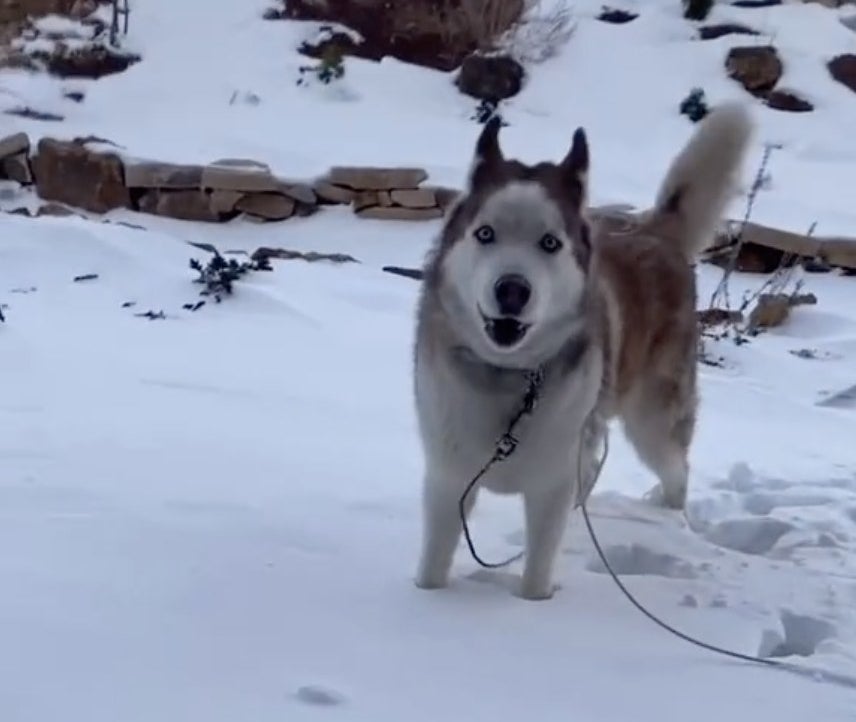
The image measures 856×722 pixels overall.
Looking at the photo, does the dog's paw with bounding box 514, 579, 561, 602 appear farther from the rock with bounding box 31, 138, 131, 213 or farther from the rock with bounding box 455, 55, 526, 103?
the rock with bounding box 455, 55, 526, 103

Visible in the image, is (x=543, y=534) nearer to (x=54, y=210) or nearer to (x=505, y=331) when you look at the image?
(x=505, y=331)

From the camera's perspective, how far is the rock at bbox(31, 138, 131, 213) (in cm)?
925

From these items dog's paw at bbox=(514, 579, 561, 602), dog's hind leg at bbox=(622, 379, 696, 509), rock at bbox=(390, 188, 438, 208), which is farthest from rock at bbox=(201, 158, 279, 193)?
dog's paw at bbox=(514, 579, 561, 602)

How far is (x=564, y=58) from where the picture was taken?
40.5 ft

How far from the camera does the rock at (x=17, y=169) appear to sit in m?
9.52

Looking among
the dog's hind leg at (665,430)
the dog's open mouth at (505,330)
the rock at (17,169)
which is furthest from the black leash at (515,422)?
the rock at (17,169)

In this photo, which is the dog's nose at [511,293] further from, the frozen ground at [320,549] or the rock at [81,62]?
the rock at [81,62]

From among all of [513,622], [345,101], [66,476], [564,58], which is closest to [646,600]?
[513,622]

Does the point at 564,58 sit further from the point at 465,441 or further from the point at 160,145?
the point at 465,441

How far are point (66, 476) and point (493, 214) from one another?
138 centimetres

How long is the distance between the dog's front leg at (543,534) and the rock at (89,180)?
22.6 ft

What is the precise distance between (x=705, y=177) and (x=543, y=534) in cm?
136

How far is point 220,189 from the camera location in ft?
30.1

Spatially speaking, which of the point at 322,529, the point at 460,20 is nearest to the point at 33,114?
the point at 460,20
